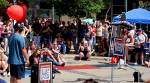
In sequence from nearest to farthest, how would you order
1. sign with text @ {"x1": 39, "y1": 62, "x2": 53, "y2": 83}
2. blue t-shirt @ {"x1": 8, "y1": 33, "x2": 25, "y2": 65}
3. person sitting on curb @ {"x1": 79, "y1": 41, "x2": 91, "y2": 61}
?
sign with text @ {"x1": 39, "y1": 62, "x2": 53, "y2": 83}
blue t-shirt @ {"x1": 8, "y1": 33, "x2": 25, "y2": 65}
person sitting on curb @ {"x1": 79, "y1": 41, "x2": 91, "y2": 61}

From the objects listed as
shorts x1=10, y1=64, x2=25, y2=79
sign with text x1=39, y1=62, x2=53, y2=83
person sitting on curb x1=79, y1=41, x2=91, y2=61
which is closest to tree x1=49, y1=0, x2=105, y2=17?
person sitting on curb x1=79, y1=41, x2=91, y2=61

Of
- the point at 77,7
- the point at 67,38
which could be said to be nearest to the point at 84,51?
the point at 67,38

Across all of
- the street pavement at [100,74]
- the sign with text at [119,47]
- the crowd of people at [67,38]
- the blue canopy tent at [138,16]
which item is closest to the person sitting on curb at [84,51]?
the crowd of people at [67,38]

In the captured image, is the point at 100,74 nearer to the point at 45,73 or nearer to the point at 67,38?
the point at 45,73

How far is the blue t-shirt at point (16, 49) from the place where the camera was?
12133 millimetres

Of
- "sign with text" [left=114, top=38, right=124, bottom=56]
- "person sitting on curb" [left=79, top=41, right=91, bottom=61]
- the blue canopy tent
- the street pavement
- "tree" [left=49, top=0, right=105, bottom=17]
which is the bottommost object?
the street pavement

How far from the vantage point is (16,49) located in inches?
480

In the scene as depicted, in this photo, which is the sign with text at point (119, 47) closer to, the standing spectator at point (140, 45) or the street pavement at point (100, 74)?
the street pavement at point (100, 74)

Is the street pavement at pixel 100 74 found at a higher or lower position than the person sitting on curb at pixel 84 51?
lower

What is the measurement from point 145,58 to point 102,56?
355cm

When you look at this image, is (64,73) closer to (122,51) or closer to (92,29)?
(122,51)

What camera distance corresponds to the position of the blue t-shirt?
39.8 feet

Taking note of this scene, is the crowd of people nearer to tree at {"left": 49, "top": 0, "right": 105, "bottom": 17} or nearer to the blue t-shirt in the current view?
tree at {"left": 49, "top": 0, "right": 105, "bottom": 17}

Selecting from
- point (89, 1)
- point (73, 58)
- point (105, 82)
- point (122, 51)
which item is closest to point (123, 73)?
point (122, 51)
